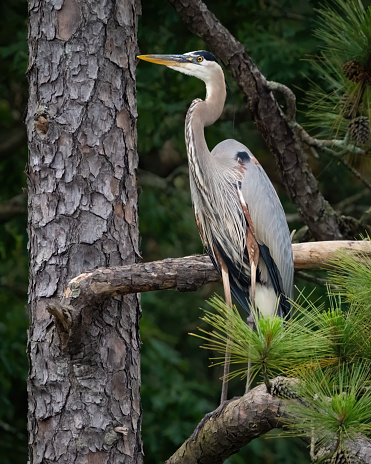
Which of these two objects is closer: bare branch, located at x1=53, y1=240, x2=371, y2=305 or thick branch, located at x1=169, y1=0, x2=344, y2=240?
bare branch, located at x1=53, y1=240, x2=371, y2=305

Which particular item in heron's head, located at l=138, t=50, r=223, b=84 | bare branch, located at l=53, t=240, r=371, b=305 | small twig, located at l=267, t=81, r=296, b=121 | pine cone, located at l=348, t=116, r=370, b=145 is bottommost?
bare branch, located at l=53, t=240, r=371, b=305

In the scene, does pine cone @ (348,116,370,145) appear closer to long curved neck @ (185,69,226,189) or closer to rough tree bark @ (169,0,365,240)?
rough tree bark @ (169,0,365,240)

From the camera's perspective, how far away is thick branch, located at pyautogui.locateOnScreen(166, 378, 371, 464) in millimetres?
2320

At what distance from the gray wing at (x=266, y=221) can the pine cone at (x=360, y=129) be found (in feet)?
1.49

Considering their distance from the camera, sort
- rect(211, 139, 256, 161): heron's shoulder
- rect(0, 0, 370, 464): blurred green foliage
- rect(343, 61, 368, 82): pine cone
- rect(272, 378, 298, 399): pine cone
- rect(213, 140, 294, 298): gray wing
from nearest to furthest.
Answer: rect(272, 378, 298, 399): pine cone → rect(343, 61, 368, 82): pine cone → rect(213, 140, 294, 298): gray wing → rect(211, 139, 256, 161): heron's shoulder → rect(0, 0, 370, 464): blurred green foliage

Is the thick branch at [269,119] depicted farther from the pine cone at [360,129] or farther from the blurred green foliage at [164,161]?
the blurred green foliage at [164,161]

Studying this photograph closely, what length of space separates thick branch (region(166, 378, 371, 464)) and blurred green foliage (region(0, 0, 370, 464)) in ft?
6.83

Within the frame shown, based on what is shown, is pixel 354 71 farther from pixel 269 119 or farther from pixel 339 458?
pixel 339 458

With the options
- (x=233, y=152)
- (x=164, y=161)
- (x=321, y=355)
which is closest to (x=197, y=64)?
(x=233, y=152)

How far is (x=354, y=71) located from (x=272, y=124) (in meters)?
0.72

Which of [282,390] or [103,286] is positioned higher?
[103,286]

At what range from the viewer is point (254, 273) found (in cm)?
339

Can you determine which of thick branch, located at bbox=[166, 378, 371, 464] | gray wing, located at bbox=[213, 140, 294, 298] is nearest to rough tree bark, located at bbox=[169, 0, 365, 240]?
gray wing, located at bbox=[213, 140, 294, 298]

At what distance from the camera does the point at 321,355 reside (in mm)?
2029
